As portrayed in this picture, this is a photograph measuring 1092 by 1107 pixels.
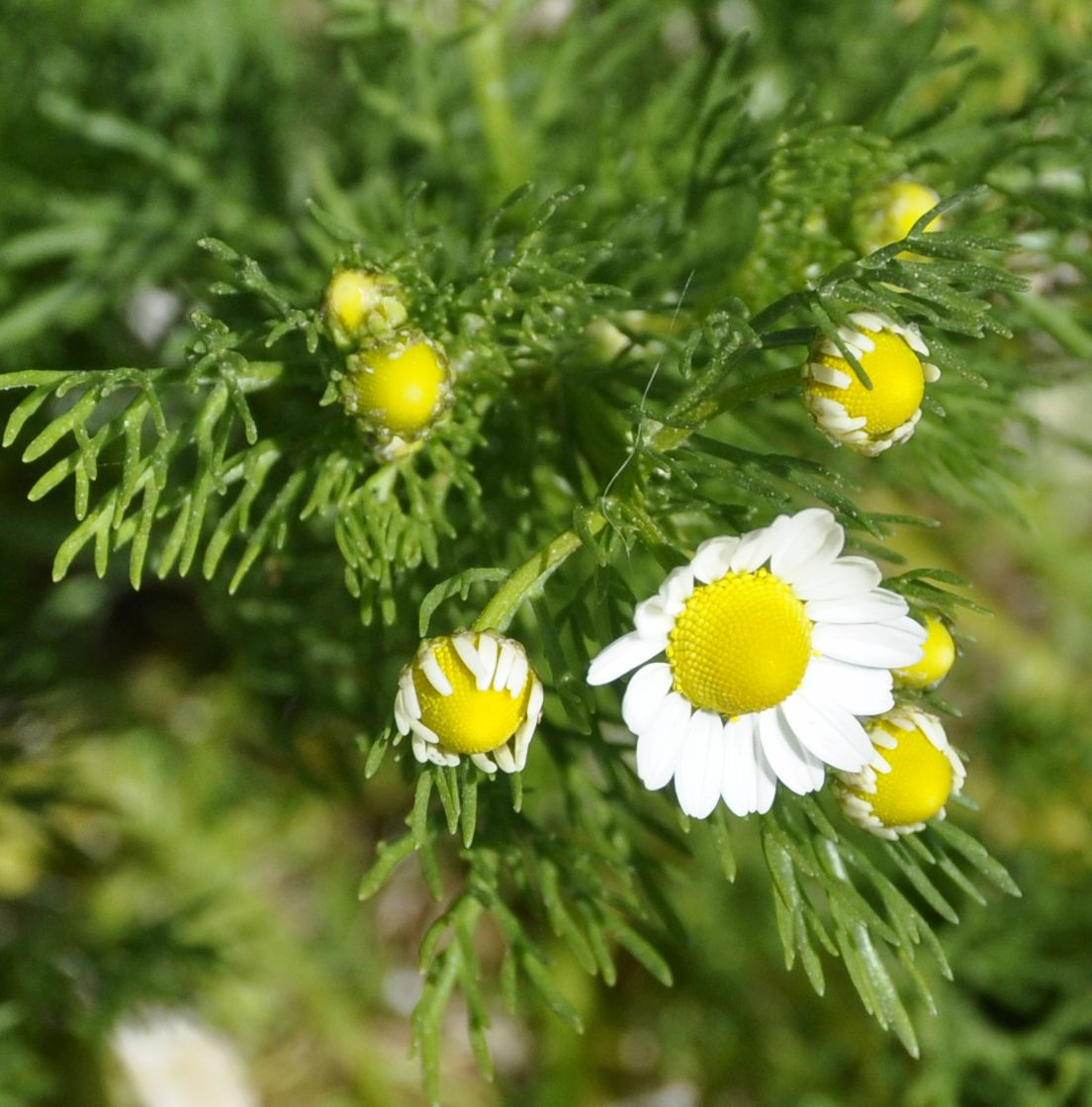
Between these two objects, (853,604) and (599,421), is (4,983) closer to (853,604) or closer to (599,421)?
(599,421)

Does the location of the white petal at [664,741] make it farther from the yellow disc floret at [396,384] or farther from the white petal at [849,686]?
the yellow disc floret at [396,384]

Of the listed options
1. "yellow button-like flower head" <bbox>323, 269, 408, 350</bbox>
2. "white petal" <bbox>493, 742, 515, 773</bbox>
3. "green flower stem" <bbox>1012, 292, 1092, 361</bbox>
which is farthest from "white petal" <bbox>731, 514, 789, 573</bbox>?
"green flower stem" <bbox>1012, 292, 1092, 361</bbox>

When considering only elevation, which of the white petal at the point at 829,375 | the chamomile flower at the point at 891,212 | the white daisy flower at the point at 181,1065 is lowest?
the white daisy flower at the point at 181,1065

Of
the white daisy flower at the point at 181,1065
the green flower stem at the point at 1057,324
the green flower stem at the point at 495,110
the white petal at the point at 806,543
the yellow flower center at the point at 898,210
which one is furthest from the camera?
the white daisy flower at the point at 181,1065

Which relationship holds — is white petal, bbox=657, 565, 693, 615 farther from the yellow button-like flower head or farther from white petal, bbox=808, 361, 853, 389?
the yellow button-like flower head

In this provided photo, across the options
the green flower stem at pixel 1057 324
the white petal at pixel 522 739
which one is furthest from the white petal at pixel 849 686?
the green flower stem at pixel 1057 324

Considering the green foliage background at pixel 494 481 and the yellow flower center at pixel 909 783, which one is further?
the green foliage background at pixel 494 481

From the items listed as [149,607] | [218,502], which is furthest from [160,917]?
[218,502]
